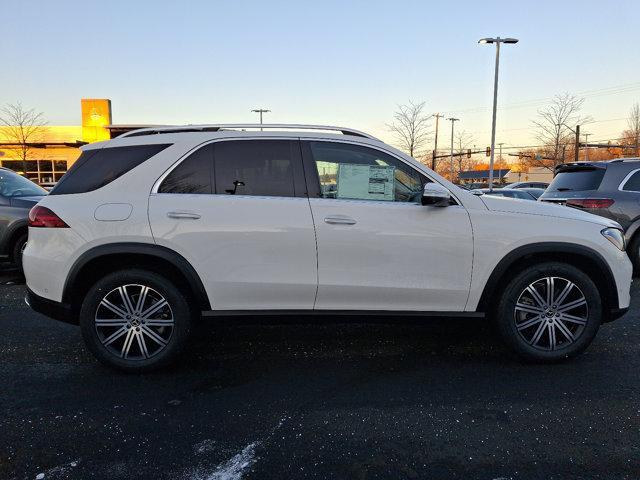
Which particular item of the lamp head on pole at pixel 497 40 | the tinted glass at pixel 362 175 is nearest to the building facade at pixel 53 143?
the lamp head on pole at pixel 497 40

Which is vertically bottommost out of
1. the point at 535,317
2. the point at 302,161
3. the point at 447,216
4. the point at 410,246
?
the point at 535,317

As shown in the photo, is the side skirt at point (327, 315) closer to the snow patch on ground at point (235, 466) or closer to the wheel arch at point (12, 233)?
the snow patch on ground at point (235, 466)

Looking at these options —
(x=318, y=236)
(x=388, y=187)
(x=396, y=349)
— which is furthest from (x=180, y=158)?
(x=396, y=349)

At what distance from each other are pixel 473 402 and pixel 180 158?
2.73 meters

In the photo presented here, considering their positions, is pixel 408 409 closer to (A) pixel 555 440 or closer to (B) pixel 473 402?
(B) pixel 473 402

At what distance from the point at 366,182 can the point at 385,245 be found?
20.7 inches

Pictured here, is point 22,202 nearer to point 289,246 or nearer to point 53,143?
point 289,246

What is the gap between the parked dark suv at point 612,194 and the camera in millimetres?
6895

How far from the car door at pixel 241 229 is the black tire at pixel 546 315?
1.54m

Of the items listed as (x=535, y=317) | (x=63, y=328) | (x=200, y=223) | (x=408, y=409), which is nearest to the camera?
(x=408, y=409)

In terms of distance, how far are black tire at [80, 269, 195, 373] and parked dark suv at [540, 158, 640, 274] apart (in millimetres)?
6093

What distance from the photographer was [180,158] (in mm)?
3613

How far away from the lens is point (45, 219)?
11.5 ft

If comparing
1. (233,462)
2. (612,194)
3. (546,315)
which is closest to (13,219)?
(233,462)
